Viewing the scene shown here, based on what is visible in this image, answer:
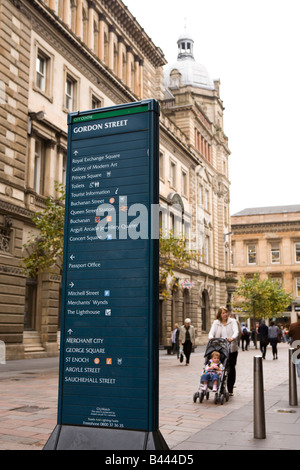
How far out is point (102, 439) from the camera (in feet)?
16.4

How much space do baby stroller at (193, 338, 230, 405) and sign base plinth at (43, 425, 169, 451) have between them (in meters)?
5.22

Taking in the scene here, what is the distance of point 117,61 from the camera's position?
31469 millimetres

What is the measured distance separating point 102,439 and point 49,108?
67.2 ft

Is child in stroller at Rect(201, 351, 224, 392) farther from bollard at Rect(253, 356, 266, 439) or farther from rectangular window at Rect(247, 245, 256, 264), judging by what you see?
rectangular window at Rect(247, 245, 256, 264)

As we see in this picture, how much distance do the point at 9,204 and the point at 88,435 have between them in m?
15.7

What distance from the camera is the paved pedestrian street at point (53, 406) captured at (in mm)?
6683

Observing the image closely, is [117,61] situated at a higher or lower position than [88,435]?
higher

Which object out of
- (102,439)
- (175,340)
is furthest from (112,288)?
(175,340)

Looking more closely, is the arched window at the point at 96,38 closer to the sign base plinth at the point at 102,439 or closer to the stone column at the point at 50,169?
the stone column at the point at 50,169

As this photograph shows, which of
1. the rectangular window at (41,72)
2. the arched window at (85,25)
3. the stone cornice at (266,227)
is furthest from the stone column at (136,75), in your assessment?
the stone cornice at (266,227)

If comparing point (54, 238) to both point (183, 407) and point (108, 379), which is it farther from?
point (108, 379)

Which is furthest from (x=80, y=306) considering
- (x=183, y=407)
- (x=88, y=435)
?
(x=183, y=407)

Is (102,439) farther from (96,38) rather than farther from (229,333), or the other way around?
(96,38)

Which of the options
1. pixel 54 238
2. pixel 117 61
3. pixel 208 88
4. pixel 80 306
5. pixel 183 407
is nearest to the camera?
pixel 80 306
